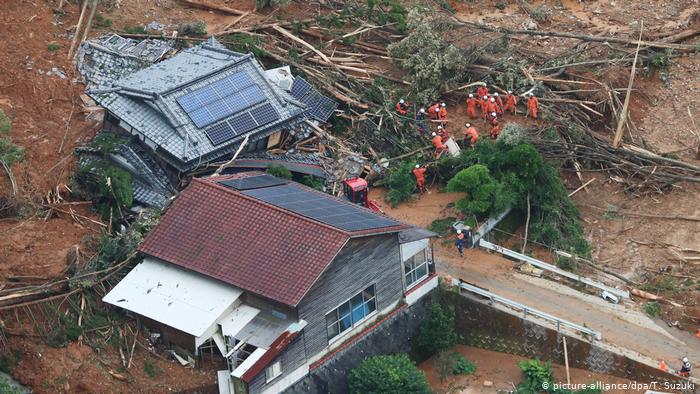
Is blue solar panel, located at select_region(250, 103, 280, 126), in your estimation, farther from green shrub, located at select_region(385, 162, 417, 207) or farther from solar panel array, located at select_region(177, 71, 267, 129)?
green shrub, located at select_region(385, 162, 417, 207)

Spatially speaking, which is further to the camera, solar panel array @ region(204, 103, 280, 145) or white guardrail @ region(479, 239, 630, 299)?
solar panel array @ region(204, 103, 280, 145)

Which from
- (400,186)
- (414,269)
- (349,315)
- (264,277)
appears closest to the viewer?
(264,277)

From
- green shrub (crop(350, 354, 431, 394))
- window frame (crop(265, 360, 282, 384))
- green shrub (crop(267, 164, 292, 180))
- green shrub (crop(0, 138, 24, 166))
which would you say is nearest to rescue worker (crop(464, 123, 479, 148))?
green shrub (crop(267, 164, 292, 180))

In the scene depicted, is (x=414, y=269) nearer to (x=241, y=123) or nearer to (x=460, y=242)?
(x=460, y=242)

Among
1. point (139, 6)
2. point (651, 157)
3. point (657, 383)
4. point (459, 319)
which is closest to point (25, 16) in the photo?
point (139, 6)

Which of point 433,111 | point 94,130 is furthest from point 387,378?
point 94,130

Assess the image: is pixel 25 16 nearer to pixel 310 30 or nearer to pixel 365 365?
pixel 310 30

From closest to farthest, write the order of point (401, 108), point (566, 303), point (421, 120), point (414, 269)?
point (414, 269) → point (566, 303) → point (421, 120) → point (401, 108)
